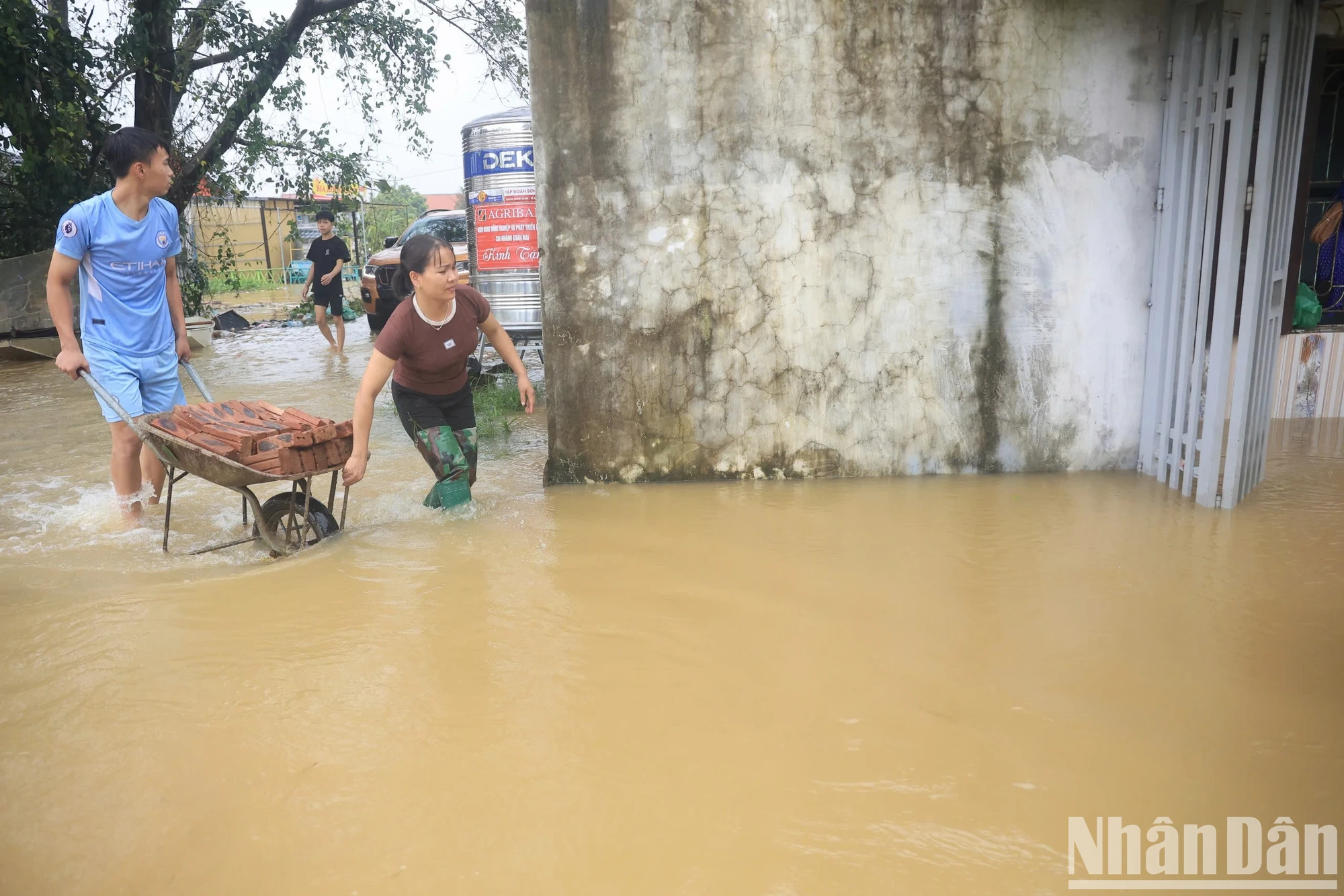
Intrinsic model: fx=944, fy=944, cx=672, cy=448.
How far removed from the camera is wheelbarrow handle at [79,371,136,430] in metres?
4.55

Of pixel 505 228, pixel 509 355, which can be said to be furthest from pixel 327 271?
pixel 509 355

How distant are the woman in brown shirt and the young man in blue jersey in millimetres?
1280

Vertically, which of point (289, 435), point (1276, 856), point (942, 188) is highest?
point (942, 188)

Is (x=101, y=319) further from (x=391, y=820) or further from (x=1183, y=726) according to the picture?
(x=1183, y=726)

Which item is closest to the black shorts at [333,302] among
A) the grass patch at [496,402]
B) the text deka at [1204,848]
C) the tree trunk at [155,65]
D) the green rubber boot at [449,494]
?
the tree trunk at [155,65]

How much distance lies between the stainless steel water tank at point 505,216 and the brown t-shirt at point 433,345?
3378 millimetres

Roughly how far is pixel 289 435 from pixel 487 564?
110 centimetres

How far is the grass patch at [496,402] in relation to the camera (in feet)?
25.6

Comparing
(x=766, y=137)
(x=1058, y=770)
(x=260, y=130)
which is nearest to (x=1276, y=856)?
(x=1058, y=770)

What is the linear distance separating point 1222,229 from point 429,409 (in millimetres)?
4281

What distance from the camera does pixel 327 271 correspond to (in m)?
12.3

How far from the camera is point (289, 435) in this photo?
4363 millimetres

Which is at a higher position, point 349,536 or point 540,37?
point 540,37

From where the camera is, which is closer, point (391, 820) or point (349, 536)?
point (391, 820)
